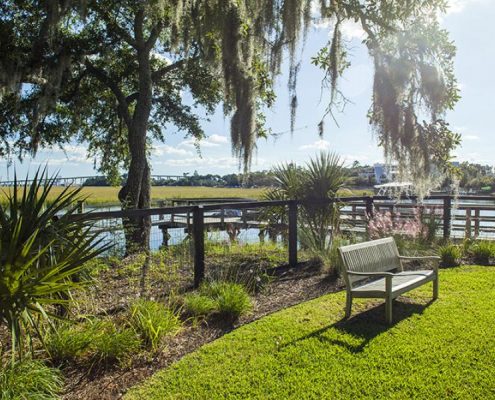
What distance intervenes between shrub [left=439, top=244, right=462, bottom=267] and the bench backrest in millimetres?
1861

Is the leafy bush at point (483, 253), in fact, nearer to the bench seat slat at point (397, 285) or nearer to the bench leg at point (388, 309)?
the bench seat slat at point (397, 285)

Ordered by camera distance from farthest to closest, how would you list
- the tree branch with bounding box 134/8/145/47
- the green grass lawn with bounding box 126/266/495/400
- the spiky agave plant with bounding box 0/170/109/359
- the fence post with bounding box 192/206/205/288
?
the tree branch with bounding box 134/8/145/47
the fence post with bounding box 192/206/205/288
the green grass lawn with bounding box 126/266/495/400
the spiky agave plant with bounding box 0/170/109/359

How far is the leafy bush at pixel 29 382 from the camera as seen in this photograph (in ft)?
8.35

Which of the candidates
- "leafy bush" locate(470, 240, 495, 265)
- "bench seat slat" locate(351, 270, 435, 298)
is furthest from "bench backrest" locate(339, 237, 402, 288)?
"leafy bush" locate(470, 240, 495, 265)

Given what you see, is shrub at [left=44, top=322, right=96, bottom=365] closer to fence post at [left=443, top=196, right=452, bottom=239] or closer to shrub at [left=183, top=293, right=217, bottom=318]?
shrub at [left=183, top=293, right=217, bottom=318]

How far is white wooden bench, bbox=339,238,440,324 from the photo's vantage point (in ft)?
14.0

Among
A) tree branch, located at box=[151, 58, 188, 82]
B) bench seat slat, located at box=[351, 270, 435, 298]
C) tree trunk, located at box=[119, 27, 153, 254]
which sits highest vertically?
tree branch, located at box=[151, 58, 188, 82]

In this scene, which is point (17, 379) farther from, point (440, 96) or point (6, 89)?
point (6, 89)

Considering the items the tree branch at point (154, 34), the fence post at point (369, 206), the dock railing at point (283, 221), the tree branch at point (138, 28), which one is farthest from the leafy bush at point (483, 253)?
the tree branch at point (138, 28)

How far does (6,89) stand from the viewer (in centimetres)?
850

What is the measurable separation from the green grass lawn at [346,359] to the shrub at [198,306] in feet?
1.56

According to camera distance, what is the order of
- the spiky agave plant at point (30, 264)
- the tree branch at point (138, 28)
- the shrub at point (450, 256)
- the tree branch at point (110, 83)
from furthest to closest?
1. the tree branch at point (110, 83)
2. the tree branch at point (138, 28)
3. the shrub at point (450, 256)
4. the spiky agave plant at point (30, 264)

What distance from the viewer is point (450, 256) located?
23.2 feet

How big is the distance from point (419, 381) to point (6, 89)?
9012 mm
